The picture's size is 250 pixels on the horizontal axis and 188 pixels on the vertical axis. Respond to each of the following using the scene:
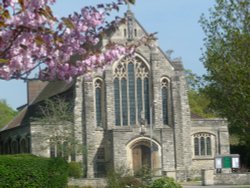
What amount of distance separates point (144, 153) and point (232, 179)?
13351 mm

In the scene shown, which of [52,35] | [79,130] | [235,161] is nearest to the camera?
[52,35]

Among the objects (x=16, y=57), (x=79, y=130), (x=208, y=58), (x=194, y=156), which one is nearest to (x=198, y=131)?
(x=194, y=156)

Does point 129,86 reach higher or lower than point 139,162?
higher

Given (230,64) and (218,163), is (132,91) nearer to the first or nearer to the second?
(218,163)

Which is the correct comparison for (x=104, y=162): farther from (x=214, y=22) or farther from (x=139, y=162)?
(x=214, y=22)

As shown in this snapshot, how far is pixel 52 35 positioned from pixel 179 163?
150 ft

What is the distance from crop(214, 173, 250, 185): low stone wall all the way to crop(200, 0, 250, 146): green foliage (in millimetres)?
14331

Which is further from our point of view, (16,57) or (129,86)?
(129,86)

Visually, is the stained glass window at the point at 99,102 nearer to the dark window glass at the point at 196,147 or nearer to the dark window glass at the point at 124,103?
the dark window glass at the point at 124,103

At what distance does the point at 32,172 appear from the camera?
27484 mm

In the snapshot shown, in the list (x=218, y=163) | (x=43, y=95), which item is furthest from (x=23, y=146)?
(x=218, y=163)

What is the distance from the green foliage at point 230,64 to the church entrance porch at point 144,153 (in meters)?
26.1

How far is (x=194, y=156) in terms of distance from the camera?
181ft

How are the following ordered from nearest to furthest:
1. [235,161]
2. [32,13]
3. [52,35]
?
1. [32,13]
2. [52,35]
3. [235,161]
